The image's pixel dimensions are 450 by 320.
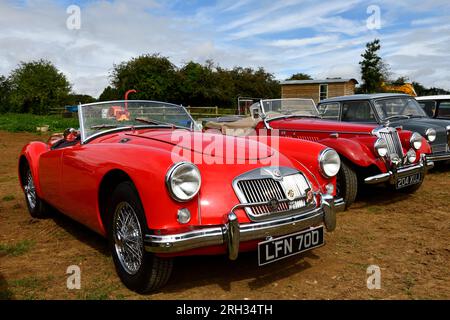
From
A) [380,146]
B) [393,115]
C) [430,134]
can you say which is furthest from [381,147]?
[393,115]

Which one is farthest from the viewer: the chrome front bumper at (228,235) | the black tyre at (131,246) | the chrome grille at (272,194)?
the chrome grille at (272,194)

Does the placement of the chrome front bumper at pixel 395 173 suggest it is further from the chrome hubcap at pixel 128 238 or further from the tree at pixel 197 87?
the tree at pixel 197 87

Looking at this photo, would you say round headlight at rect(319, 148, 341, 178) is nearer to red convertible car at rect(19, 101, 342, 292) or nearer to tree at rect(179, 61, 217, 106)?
red convertible car at rect(19, 101, 342, 292)

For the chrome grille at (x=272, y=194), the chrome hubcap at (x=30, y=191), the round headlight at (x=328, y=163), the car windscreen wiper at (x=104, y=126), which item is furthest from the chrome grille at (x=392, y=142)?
the chrome hubcap at (x=30, y=191)

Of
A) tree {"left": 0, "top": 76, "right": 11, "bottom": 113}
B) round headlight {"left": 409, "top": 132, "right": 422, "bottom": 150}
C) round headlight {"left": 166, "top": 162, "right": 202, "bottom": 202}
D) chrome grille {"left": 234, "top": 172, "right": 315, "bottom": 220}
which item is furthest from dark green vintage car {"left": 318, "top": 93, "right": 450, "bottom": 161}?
tree {"left": 0, "top": 76, "right": 11, "bottom": 113}

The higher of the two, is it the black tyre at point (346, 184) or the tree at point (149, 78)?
the tree at point (149, 78)

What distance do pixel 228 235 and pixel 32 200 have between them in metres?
3.45

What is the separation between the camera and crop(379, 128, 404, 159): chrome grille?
5.19 metres

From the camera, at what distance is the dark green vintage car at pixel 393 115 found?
6.62 m

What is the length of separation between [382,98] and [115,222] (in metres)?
5.65

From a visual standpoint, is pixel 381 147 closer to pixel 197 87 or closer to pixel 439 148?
pixel 439 148

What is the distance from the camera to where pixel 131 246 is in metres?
2.74
